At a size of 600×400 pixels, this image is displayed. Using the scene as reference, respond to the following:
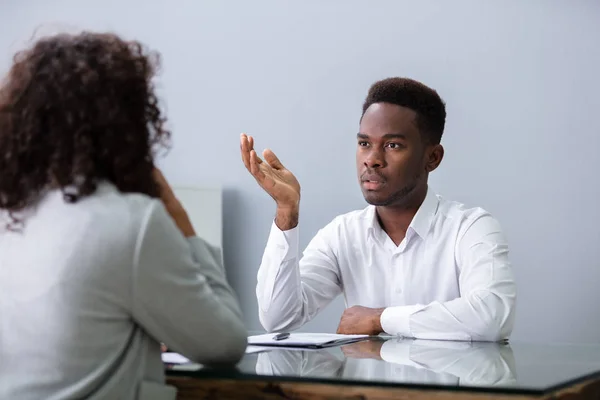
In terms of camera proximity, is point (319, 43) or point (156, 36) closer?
point (319, 43)

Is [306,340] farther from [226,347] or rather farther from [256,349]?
[226,347]

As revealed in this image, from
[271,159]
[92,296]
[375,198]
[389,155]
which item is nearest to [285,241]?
[271,159]

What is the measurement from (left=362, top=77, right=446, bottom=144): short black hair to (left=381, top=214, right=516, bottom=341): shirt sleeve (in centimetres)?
53

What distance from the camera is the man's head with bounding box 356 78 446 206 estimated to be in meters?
2.60

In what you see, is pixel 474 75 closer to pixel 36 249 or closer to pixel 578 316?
pixel 578 316

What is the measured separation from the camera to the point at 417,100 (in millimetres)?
2732

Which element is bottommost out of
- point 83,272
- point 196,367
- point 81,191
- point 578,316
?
point 578,316

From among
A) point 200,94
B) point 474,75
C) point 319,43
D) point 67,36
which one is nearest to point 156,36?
point 200,94

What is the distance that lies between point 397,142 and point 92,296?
62.5 inches

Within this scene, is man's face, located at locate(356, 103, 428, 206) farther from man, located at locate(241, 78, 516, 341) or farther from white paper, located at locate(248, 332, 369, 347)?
white paper, located at locate(248, 332, 369, 347)

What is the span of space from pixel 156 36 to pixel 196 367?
116 inches

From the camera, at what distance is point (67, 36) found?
51.3 inches

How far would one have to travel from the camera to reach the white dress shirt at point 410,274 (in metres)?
2.21

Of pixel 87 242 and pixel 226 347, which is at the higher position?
pixel 87 242
